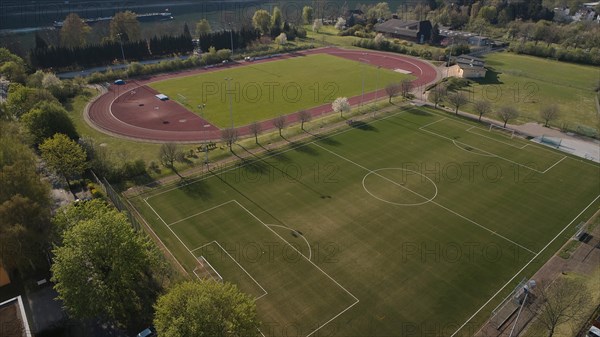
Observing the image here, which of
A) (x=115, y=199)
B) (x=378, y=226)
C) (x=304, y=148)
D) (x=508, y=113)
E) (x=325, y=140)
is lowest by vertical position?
(x=378, y=226)

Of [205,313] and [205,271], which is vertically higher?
[205,313]

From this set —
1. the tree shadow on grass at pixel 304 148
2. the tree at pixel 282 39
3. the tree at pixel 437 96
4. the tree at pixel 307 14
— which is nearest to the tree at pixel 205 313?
the tree shadow on grass at pixel 304 148

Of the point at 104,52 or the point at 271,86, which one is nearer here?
the point at 271,86

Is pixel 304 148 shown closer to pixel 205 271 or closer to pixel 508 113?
pixel 205 271

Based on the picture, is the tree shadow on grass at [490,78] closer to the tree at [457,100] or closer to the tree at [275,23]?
the tree at [457,100]

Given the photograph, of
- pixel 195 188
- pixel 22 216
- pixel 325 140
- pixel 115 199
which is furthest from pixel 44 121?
pixel 325 140
